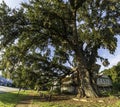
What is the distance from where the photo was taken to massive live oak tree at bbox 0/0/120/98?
29328mm

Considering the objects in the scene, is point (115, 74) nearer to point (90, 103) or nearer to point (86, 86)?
point (86, 86)

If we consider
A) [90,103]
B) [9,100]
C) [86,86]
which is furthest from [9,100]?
[90,103]

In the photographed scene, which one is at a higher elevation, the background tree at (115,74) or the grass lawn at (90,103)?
the background tree at (115,74)

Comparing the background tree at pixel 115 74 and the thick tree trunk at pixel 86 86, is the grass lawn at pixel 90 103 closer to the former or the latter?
the thick tree trunk at pixel 86 86

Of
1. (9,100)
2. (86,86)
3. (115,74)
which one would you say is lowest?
(9,100)

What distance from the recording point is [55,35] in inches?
1241

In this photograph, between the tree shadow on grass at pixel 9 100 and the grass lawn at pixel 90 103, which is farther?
the tree shadow on grass at pixel 9 100

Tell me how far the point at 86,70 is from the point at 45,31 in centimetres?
647

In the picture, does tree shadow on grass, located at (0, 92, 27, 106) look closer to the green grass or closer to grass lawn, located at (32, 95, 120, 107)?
the green grass

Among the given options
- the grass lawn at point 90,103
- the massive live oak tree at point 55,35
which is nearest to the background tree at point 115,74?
the massive live oak tree at point 55,35

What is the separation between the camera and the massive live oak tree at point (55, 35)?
96.2 feet

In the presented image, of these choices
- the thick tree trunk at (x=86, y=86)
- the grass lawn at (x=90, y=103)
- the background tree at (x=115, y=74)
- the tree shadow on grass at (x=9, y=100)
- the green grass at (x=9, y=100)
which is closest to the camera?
the grass lawn at (x=90, y=103)

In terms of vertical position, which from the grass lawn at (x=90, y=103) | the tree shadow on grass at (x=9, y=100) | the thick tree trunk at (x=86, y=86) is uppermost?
the thick tree trunk at (x=86, y=86)

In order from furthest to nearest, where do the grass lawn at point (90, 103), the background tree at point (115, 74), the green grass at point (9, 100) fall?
1. the background tree at point (115, 74)
2. the green grass at point (9, 100)
3. the grass lawn at point (90, 103)
